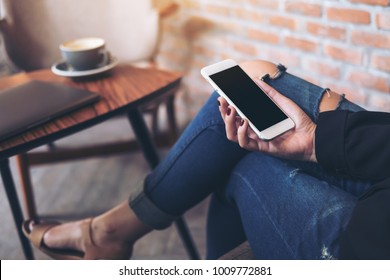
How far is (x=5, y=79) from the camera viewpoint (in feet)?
3.53

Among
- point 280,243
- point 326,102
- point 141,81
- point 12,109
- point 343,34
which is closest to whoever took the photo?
point 280,243

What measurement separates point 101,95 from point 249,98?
0.36 meters

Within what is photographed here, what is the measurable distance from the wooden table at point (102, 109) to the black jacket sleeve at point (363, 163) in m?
0.41

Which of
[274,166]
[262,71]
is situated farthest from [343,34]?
[274,166]

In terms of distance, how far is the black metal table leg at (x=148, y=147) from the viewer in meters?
1.07

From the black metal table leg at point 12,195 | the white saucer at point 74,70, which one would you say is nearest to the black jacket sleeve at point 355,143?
the white saucer at point 74,70

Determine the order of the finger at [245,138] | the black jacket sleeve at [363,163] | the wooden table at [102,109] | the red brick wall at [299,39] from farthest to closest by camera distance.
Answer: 1. the red brick wall at [299,39]
2. the wooden table at [102,109]
3. the finger at [245,138]
4. the black jacket sleeve at [363,163]

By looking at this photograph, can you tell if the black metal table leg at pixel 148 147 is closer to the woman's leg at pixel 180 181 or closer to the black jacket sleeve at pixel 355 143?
the woman's leg at pixel 180 181

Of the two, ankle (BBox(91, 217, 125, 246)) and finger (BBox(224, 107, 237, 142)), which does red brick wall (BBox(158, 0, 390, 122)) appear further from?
ankle (BBox(91, 217, 125, 246))

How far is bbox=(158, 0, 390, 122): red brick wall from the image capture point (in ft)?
3.97

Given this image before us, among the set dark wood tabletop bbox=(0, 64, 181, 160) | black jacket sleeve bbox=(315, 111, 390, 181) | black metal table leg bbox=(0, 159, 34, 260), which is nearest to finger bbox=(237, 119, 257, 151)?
black jacket sleeve bbox=(315, 111, 390, 181)

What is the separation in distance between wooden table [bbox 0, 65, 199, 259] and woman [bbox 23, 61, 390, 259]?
0.16 meters

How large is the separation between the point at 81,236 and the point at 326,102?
1.78 feet
